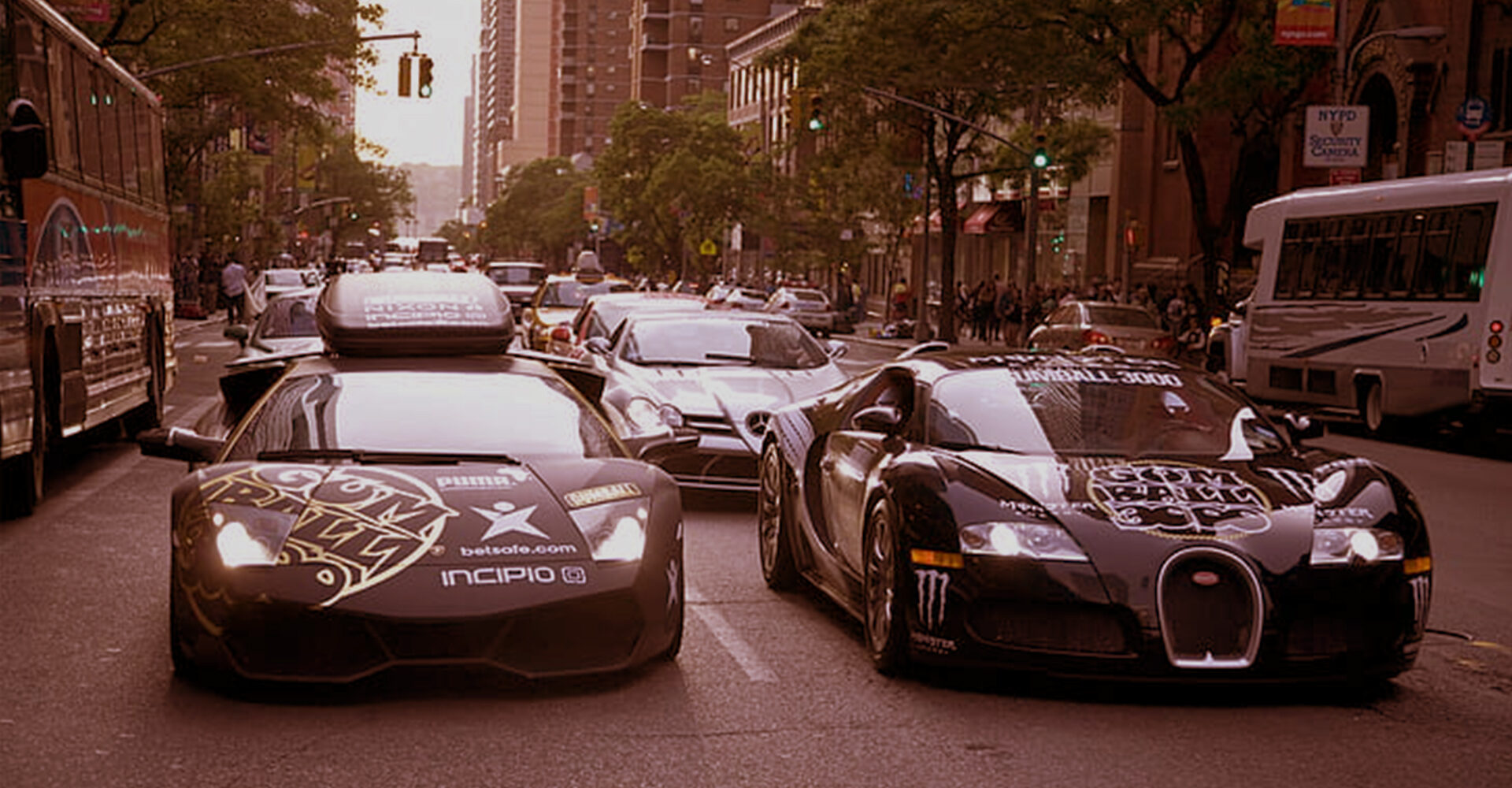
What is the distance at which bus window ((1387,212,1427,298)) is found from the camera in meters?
26.5

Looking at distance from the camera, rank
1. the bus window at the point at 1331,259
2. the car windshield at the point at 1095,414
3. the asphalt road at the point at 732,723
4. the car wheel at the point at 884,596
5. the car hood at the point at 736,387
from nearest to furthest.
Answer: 1. the asphalt road at the point at 732,723
2. the car wheel at the point at 884,596
3. the car windshield at the point at 1095,414
4. the car hood at the point at 736,387
5. the bus window at the point at 1331,259

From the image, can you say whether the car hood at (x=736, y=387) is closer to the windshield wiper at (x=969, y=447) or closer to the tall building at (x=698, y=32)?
the windshield wiper at (x=969, y=447)

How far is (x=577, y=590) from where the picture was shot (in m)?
7.84

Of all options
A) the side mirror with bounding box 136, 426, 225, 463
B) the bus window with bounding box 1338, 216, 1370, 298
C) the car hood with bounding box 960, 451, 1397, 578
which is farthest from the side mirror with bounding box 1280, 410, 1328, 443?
the bus window with bounding box 1338, 216, 1370, 298

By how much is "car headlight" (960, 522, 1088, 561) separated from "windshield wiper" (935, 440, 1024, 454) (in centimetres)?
79

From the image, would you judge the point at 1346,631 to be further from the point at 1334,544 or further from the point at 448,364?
the point at 448,364

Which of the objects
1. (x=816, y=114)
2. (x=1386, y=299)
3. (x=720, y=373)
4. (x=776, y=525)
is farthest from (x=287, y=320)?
(x=816, y=114)

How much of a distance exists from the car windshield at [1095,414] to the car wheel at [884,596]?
52cm

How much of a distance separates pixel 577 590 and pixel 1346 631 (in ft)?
9.40

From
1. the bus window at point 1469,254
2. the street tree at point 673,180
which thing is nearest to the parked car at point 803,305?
the street tree at point 673,180

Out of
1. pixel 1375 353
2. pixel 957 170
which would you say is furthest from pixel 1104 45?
pixel 957 170

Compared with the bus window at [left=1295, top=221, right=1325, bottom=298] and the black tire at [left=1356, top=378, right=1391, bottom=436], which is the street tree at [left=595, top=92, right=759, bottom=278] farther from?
the black tire at [left=1356, top=378, right=1391, bottom=436]

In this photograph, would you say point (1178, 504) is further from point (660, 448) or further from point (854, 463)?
point (660, 448)

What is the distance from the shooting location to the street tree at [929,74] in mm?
A: 45406
